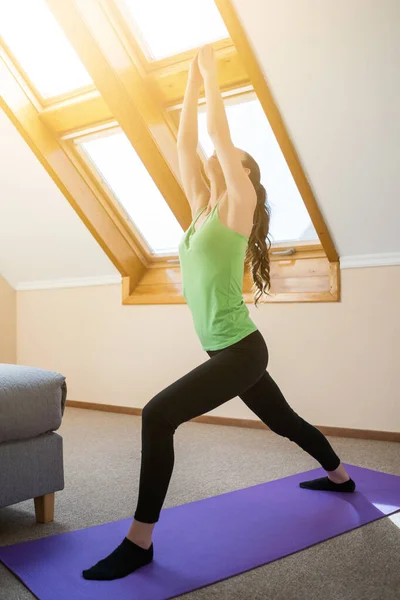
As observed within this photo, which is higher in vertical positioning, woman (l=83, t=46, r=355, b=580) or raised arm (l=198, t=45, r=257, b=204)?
raised arm (l=198, t=45, r=257, b=204)

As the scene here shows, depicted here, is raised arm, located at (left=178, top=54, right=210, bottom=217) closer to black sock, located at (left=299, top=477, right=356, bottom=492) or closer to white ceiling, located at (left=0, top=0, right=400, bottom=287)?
white ceiling, located at (left=0, top=0, right=400, bottom=287)

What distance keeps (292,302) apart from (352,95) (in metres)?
1.30

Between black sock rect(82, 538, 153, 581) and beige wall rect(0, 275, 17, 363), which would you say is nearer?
black sock rect(82, 538, 153, 581)

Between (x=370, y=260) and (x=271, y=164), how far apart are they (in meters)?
0.75

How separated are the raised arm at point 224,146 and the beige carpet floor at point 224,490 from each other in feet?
3.48

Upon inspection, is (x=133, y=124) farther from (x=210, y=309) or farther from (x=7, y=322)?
(x=7, y=322)

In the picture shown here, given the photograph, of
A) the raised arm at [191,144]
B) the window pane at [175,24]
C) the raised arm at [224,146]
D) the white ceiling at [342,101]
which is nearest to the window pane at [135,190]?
the white ceiling at [342,101]

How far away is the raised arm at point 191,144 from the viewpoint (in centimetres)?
208

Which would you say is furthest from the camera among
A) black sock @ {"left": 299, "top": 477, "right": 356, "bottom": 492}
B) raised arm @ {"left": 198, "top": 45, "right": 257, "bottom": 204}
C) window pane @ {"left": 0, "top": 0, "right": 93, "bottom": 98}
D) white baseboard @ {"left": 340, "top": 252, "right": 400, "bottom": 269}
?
window pane @ {"left": 0, "top": 0, "right": 93, "bottom": 98}

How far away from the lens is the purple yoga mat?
1712 mm

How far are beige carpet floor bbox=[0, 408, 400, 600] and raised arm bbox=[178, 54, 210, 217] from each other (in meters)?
1.13

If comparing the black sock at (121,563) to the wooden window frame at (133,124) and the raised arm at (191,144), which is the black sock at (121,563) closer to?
the raised arm at (191,144)

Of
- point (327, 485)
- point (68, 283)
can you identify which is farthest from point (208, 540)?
point (68, 283)

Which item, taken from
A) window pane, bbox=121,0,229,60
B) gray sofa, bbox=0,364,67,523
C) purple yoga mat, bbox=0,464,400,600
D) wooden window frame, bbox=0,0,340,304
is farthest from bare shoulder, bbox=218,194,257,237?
window pane, bbox=121,0,229,60
